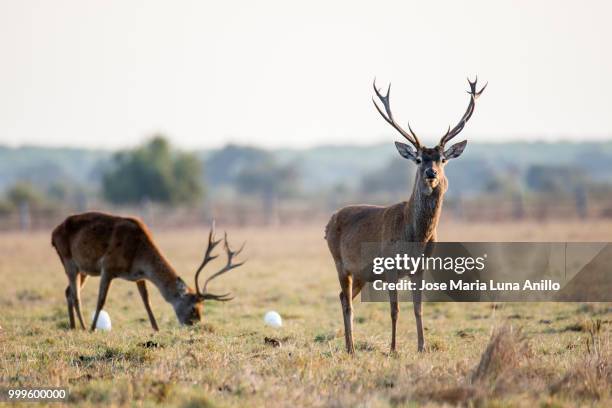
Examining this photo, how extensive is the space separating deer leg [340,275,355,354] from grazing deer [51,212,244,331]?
2367 mm

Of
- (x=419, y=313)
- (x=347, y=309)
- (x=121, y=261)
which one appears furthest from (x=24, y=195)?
(x=419, y=313)

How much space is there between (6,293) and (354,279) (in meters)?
9.30

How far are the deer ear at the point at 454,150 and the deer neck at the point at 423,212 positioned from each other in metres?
0.34

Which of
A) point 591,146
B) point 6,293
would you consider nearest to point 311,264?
point 6,293

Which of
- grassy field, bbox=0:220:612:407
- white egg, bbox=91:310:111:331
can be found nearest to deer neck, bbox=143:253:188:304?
grassy field, bbox=0:220:612:407

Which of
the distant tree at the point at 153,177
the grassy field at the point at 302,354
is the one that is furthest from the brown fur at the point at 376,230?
the distant tree at the point at 153,177

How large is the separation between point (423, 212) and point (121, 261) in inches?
206

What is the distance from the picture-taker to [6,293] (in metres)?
17.4

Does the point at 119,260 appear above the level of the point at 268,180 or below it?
below

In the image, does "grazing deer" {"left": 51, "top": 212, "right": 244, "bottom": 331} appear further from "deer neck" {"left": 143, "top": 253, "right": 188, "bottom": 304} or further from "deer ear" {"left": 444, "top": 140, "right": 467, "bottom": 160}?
"deer ear" {"left": 444, "top": 140, "right": 467, "bottom": 160}

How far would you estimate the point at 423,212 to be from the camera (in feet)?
32.7

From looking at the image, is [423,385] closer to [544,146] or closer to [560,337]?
[560,337]

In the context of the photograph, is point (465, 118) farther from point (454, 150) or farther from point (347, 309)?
point (347, 309)

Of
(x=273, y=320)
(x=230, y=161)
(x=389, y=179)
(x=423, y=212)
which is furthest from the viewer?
(x=230, y=161)
